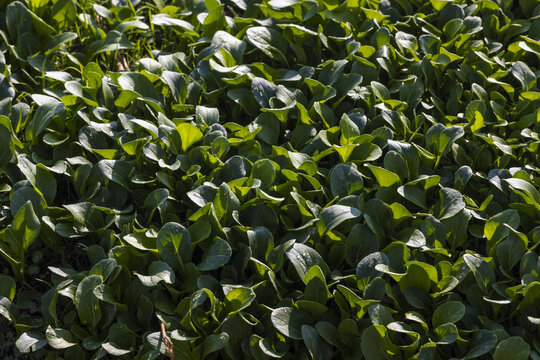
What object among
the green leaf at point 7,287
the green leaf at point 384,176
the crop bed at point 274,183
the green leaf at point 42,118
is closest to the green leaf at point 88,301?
the crop bed at point 274,183

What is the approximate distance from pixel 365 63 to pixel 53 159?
1.47 m

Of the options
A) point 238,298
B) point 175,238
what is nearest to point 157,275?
point 175,238

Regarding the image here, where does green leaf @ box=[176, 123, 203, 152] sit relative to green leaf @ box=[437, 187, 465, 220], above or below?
above

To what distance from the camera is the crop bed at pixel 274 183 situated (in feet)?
7.36

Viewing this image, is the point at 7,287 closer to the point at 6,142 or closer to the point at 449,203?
the point at 6,142

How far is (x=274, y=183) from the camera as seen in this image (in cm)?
263

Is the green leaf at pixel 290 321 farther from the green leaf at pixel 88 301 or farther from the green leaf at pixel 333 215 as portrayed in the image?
the green leaf at pixel 88 301

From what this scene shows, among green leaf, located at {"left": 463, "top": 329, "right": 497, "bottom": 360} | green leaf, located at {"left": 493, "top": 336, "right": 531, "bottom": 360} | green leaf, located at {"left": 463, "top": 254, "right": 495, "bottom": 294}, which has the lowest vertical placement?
green leaf, located at {"left": 463, "top": 329, "right": 497, "bottom": 360}

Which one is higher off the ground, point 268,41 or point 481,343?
point 268,41

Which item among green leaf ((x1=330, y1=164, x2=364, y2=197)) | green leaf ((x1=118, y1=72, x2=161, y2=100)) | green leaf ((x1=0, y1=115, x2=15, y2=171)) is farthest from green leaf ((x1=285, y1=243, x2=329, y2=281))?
green leaf ((x1=0, y1=115, x2=15, y2=171))

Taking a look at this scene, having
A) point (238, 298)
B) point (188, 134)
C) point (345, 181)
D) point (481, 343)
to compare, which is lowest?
point (481, 343)

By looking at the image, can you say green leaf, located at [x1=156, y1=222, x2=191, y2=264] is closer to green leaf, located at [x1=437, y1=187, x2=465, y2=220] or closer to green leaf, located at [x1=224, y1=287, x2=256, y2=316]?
green leaf, located at [x1=224, y1=287, x2=256, y2=316]

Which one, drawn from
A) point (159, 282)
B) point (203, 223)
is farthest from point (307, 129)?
point (159, 282)

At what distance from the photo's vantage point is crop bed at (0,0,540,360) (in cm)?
224
